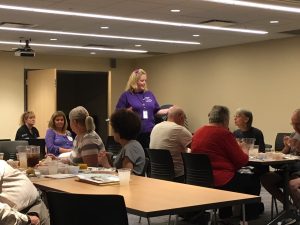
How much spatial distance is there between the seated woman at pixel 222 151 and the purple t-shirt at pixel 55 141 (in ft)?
7.78

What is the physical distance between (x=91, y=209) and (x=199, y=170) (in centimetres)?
249

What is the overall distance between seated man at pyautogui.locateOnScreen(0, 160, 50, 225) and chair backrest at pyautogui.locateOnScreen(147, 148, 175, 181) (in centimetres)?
248

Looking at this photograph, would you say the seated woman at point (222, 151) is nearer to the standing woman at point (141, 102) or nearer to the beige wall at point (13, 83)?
the standing woman at point (141, 102)

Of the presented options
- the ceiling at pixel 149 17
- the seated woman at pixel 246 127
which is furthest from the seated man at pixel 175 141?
the ceiling at pixel 149 17

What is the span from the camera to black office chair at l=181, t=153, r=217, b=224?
4570 mm

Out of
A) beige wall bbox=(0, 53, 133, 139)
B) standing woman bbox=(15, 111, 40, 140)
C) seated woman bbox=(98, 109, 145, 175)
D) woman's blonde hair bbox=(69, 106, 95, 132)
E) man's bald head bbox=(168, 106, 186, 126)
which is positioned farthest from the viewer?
beige wall bbox=(0, 53, 133, 139)

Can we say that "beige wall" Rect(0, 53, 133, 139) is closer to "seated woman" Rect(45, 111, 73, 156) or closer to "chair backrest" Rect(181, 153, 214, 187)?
"seated woman" Rect(45, 111, 73, 156)

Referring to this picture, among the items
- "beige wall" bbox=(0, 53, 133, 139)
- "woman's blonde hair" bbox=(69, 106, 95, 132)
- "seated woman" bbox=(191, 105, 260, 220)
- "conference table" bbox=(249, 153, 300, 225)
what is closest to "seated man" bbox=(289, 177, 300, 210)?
"conference table" bbox=(249, 153, 300, 225)

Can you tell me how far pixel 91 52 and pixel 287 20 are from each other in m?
5.59

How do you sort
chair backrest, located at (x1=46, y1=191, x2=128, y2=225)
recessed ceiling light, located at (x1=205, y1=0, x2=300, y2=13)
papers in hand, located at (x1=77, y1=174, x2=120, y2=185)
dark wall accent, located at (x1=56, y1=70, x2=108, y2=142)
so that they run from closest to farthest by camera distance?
chair backrest, located at (x1=46, y1=191, x2=128, y2=225) < papers in hand, located at (x1=77, y1=174, x2=120, y2=185) < recessed ceiling light, located at (x1=205, y1=0, x2=300, y2=13) < dark wall accent, located at (x1=56, y1=70, x2=108, y2=142)

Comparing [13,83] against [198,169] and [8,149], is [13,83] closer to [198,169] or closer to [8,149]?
[8,149]

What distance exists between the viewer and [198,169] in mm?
4652

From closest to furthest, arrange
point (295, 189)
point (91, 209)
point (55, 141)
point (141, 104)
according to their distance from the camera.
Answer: point (91, 209)
point (295, 189)
point (141, 104)
point (55, 141)

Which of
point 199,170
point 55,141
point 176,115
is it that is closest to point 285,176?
point 199,170
